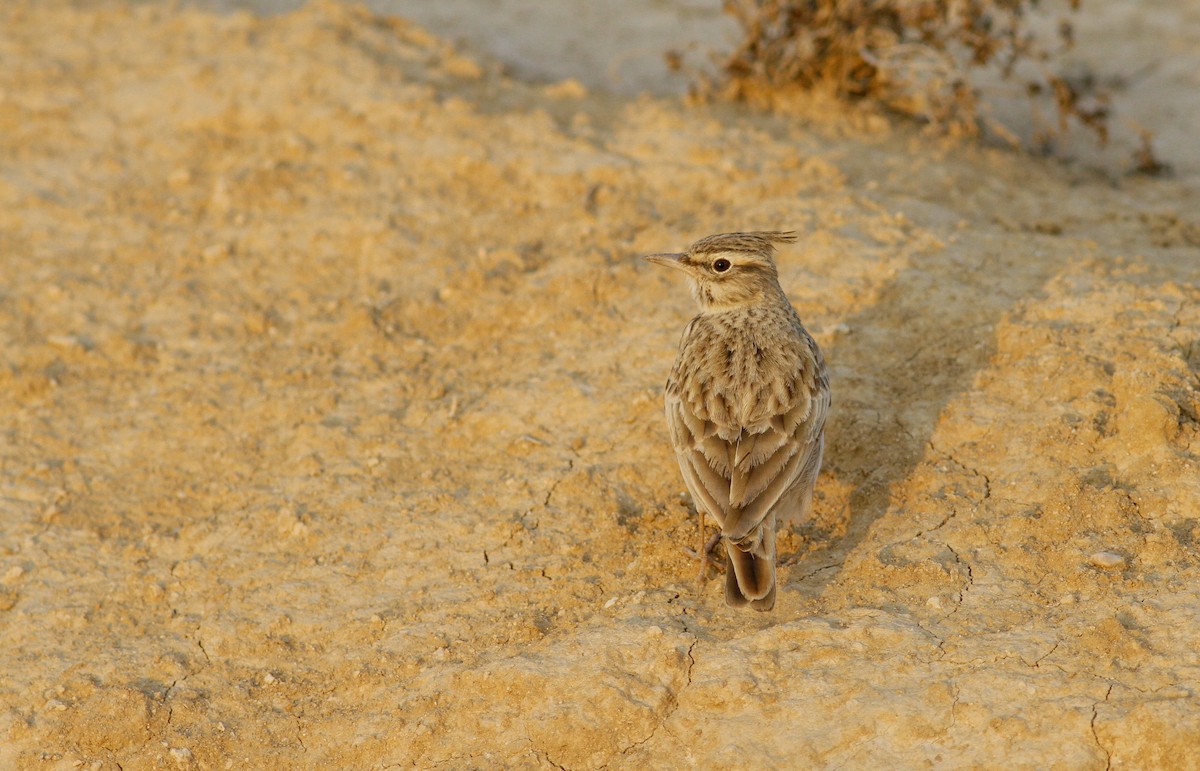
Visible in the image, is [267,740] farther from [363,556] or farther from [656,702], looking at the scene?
[656,702]

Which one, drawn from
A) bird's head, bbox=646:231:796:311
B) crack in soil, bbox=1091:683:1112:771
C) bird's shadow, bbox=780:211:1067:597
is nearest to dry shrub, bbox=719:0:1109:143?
bird's shadow, bbox=780:211:1067:597

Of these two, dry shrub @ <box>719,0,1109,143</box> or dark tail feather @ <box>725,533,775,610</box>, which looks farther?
dry shrub @ <box>719,0,1109,143</box>

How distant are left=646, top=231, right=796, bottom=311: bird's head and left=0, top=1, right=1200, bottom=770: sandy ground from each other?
567 mm

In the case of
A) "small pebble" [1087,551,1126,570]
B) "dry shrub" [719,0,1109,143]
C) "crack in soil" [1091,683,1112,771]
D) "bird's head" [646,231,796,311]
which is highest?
"dry shrub" [719,0,1109,143]

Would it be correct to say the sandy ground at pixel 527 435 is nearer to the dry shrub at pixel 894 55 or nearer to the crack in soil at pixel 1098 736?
the crack in soil at pixel 1098 736

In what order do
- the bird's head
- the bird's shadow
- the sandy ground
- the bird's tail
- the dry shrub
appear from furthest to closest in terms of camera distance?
the dry shrub
the bird's head
the bird's shadow
the bird's tail
the sandy ground

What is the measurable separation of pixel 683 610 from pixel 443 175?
401 centimetres

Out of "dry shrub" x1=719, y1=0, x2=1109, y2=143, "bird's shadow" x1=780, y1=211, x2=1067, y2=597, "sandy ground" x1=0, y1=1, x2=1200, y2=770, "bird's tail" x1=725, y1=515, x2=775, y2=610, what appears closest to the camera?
"sandy ground" x1=0, y1=1, x2=1200, y2=770

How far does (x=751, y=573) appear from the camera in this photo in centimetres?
441

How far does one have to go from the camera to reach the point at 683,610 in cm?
464

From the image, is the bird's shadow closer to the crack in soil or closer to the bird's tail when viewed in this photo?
the bird's tail

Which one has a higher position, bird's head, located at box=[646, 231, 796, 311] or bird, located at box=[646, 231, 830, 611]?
bird's head, located at box=[646, 231, 796, 311]

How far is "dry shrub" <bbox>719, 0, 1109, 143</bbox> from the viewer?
327 inches

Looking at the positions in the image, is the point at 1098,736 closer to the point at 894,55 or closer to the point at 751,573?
the point at 751,573
